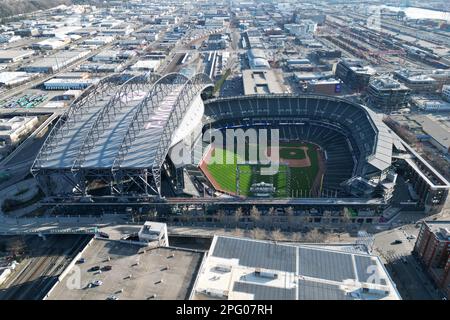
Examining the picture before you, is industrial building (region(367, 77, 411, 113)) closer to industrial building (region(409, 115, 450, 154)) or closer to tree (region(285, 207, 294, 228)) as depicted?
industrial building (region(409, 115, 450, 154))

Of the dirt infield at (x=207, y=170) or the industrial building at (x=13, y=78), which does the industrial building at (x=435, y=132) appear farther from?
the industrial building at (x=13, y=78)

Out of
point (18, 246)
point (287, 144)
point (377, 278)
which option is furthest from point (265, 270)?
point (287, 144)

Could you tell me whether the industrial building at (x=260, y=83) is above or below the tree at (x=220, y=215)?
above

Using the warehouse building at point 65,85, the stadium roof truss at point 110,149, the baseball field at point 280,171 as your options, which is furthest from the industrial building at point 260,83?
the warehouse building at point 65,85

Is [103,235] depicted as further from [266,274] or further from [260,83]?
[260,83]

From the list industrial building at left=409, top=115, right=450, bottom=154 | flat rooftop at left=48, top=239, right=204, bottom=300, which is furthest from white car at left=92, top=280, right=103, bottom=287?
industrial building at left=409, top=115, right=450, bottom=154

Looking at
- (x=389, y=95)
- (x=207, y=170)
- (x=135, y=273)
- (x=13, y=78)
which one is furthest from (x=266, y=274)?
(x=13, y=78)
